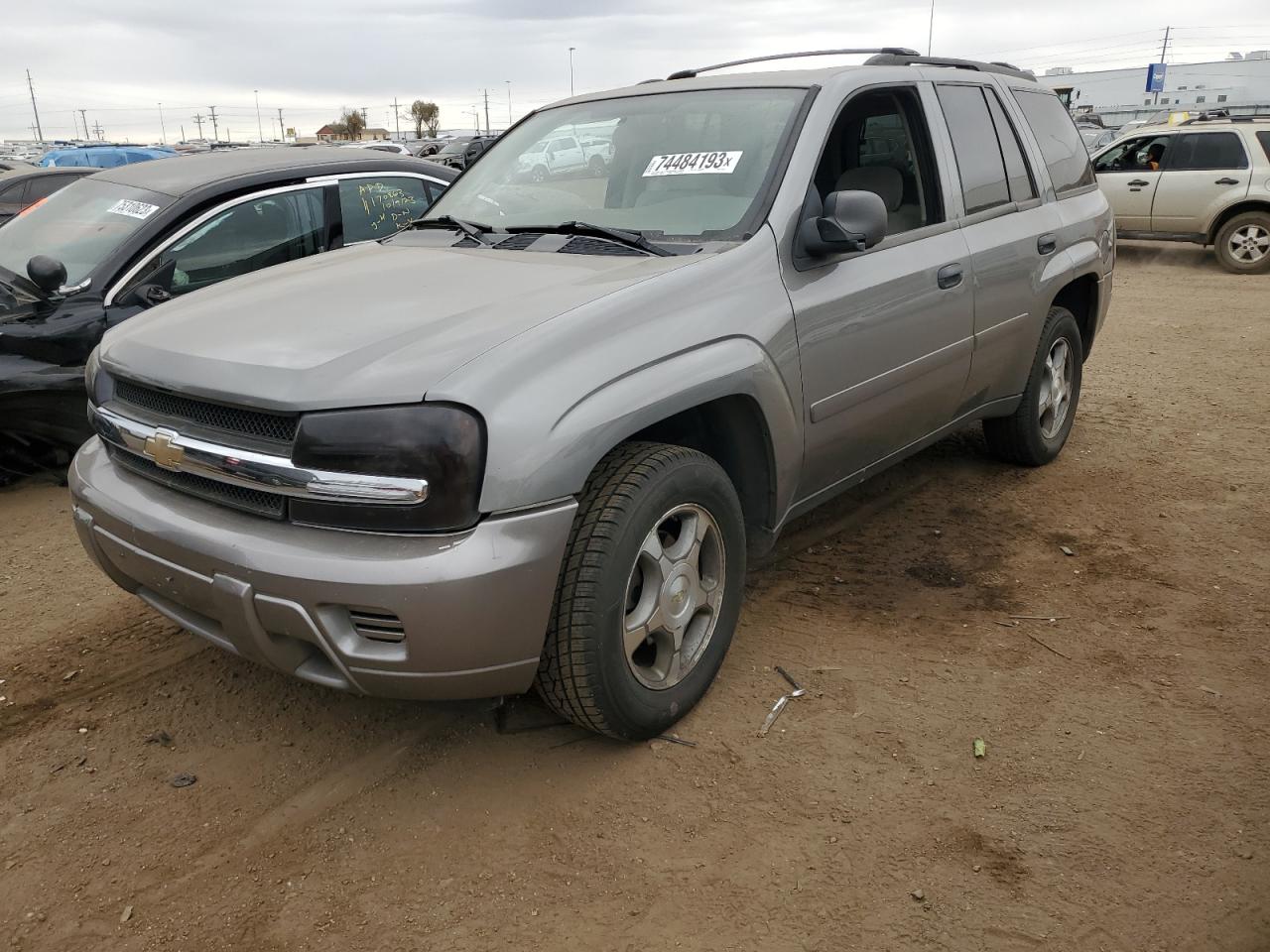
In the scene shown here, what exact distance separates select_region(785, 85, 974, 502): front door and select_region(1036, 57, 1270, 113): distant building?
5534 centimetres

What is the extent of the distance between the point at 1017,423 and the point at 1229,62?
229 ft

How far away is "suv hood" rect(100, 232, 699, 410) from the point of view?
2.37 m

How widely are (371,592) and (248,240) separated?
11.6 ft

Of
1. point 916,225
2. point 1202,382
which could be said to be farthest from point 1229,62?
point 916,225

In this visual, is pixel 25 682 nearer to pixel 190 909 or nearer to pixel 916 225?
pixel 190 909

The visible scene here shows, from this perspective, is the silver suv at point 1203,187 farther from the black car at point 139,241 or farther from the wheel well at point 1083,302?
the black car at point 139,241

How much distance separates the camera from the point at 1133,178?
13156 mm

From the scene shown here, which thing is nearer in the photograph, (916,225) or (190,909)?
(190,909)

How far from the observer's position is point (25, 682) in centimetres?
338

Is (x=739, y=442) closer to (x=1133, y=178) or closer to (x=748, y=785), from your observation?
(x=748, y=785)

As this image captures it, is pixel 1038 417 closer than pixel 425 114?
Yes

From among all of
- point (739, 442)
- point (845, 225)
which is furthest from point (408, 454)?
point (845, 225)

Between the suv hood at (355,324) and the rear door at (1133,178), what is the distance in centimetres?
1204

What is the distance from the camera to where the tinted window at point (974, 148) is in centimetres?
407
